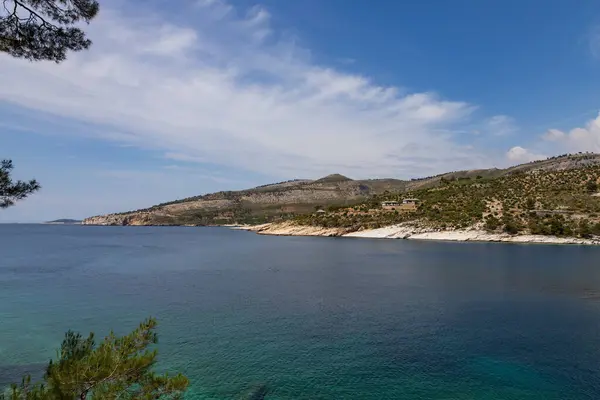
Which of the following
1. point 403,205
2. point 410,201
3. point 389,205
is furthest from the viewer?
point 389,205

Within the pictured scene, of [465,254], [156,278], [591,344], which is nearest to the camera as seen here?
[591,344]

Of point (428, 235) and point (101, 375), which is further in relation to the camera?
point (428, 235)

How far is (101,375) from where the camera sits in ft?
29.7

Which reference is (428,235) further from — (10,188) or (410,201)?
(10,188)

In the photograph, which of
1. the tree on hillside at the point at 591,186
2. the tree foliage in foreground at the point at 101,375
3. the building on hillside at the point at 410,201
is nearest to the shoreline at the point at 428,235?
the building on hillside at the point at 410,201

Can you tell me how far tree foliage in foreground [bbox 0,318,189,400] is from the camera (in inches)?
336

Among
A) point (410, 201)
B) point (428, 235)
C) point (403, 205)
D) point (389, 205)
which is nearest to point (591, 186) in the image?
point (428, 235)

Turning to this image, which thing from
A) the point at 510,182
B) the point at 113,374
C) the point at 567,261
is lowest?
the point at 567,261

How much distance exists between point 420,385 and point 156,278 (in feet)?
133

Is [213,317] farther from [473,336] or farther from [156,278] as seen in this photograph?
[156,278]

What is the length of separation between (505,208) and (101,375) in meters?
115

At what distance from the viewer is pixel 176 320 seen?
29.6 meters

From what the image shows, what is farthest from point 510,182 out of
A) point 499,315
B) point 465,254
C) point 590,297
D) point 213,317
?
point 213,317

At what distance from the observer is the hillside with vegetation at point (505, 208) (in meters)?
95.3
